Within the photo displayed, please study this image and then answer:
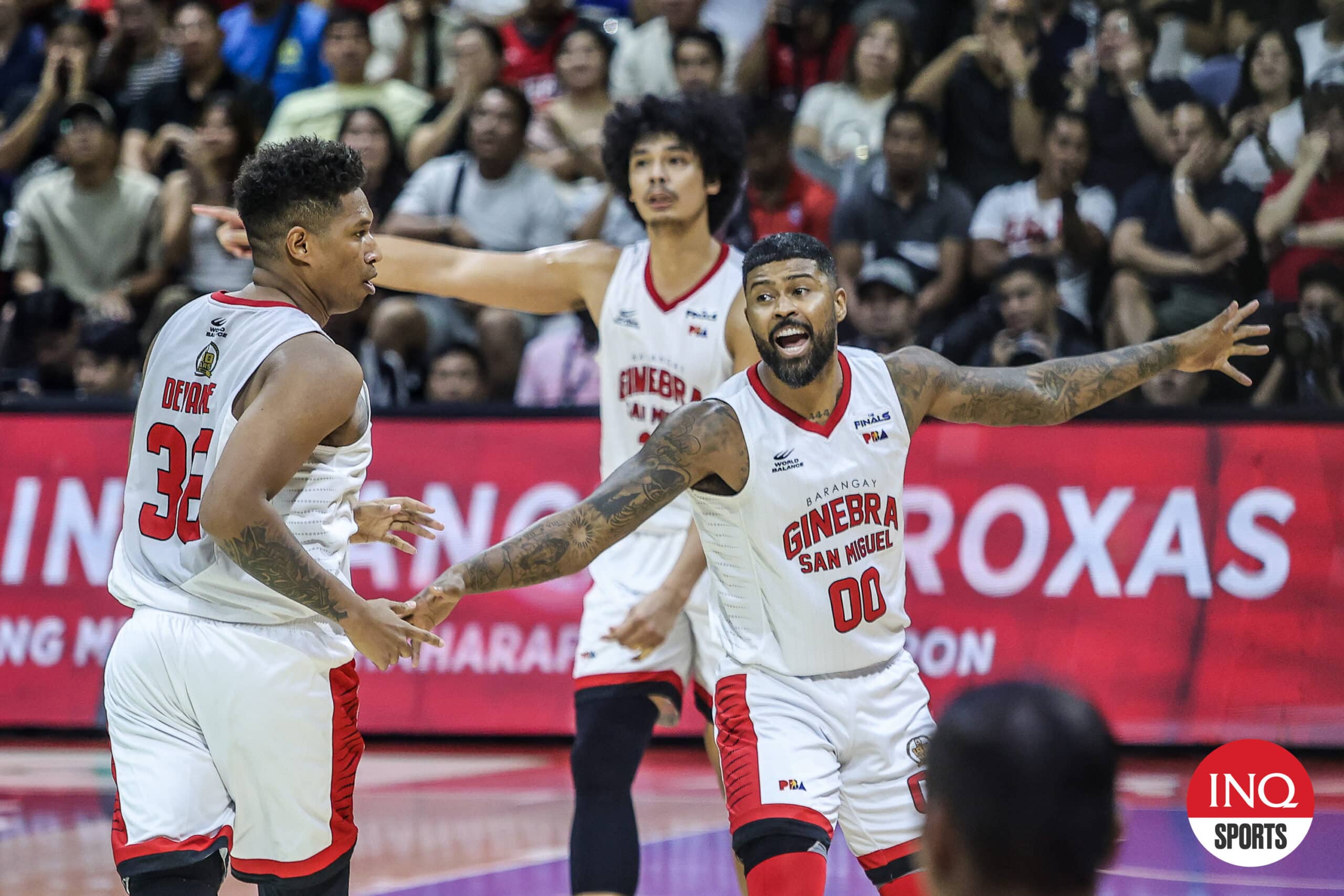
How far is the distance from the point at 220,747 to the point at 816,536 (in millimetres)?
1529

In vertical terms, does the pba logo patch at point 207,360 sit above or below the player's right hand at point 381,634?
above

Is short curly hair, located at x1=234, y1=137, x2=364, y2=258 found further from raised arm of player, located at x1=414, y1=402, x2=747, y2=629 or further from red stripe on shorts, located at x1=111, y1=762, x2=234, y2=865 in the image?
red stripe on shorts, located at x1=111, y1=762, x2=234, y2=865

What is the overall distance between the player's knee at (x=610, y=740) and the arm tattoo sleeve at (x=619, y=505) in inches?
39.2

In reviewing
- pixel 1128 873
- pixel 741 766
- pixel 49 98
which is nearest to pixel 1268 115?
pixel 1128 873

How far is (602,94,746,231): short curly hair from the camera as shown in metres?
5.53

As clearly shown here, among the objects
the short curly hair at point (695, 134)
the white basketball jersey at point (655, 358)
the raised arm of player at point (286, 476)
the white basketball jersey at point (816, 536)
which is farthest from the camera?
the short curly hair at point (695, 134)

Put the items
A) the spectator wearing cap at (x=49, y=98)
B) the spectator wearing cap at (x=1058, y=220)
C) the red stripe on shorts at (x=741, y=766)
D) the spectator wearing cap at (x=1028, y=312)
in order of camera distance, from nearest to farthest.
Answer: the red stripe on shorts at (x=741, y=766) < the spectator wearing cap at (x=1028, y=312) < the spectator wearing cap at (x=1058, y=220) < the spectator wearing cap at (x=49, y=98)

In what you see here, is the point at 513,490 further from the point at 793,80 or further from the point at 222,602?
the point at 222,602

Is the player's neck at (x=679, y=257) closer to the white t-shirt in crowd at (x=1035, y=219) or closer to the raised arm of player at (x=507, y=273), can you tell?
the raised arm of player at (x=507, y=273)

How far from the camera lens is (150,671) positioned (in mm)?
3656

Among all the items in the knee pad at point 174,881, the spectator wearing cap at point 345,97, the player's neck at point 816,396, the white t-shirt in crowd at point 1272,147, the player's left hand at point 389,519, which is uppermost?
the spectator wearing cap at point 345,97

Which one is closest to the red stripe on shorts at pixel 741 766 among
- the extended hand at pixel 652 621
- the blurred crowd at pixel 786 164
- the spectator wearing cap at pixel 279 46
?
the extended hand at pixel 652 621

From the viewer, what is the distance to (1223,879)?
5.99 meters

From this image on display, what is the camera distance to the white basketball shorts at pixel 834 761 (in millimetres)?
3957
